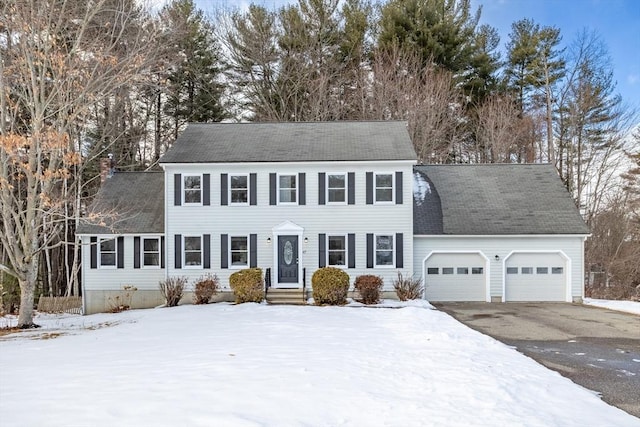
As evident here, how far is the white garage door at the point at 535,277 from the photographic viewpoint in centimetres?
1945

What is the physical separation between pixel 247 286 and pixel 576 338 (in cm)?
1002

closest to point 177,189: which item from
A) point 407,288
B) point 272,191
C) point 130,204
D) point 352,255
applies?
point 130,204

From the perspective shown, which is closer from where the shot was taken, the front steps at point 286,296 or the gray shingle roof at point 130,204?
the front steps at point 286,296

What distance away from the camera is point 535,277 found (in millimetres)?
19516

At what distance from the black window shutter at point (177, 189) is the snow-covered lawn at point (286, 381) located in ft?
27.8

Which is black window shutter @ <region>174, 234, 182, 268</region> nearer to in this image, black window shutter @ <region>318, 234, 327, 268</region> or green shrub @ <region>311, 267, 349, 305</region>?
black window shutter @ <region>318, 234, 327, 268</region>

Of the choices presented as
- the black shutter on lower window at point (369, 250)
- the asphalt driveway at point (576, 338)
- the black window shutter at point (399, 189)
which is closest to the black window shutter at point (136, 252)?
the black shutter on lower window at point (369, 250)

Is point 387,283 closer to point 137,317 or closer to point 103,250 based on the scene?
point 137,317

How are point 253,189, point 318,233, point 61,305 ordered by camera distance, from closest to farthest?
point 318,233, point 253,189, point 61,305

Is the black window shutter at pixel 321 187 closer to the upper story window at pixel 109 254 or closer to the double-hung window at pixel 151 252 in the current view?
the double-hung window at pixel 151 252

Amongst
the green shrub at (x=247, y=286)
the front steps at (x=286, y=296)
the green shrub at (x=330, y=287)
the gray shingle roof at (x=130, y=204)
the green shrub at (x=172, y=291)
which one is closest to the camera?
the green shrub at (x=330, y=287)

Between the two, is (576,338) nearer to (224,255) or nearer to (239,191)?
(224,255)

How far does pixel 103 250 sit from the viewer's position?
1995 cm

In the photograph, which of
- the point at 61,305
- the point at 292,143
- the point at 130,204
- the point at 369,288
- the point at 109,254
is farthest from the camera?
the point at 130,204
